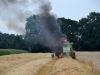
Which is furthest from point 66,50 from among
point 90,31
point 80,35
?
point 80,35

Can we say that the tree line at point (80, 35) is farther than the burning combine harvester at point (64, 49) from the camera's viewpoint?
Yes

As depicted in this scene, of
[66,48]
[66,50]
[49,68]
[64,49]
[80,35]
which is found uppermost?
[80,35]

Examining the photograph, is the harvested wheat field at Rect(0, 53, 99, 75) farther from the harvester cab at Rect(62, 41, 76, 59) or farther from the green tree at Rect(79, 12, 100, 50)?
the green tree at Rect(79, 12, 100, 50)

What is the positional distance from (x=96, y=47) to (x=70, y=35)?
1327cm

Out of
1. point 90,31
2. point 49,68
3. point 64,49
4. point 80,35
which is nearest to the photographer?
point 49,68

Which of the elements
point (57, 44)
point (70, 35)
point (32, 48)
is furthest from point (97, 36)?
point (57, 44)

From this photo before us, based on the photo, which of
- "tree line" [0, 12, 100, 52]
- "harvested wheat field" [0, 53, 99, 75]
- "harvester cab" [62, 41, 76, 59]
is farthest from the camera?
"tree line" [0, 12, 100, 52]

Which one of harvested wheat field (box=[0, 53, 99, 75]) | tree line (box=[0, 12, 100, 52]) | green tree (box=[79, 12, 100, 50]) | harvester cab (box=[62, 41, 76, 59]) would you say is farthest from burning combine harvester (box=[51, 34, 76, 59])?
green tree (box=[79, 12, 100, 50])

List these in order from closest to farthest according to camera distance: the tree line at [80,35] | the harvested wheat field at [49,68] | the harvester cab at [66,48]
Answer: the harvested wheat field at [49,68] → the harvester cab at [66,48] → the tree line at [80,35]

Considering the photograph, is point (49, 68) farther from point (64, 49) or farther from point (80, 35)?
point (80, 35)

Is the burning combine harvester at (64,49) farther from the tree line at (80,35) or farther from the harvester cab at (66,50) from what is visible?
the tree line at (80,35)

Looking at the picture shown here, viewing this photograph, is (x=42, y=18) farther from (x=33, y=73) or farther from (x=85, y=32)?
(x=85, y=32)

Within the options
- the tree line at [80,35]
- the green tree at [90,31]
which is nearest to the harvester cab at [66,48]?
the tree line at [80,35]

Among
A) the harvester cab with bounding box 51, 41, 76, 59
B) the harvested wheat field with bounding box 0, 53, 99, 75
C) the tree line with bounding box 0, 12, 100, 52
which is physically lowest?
the harvested wheat field with bounding box 0, 53, 99, 75
